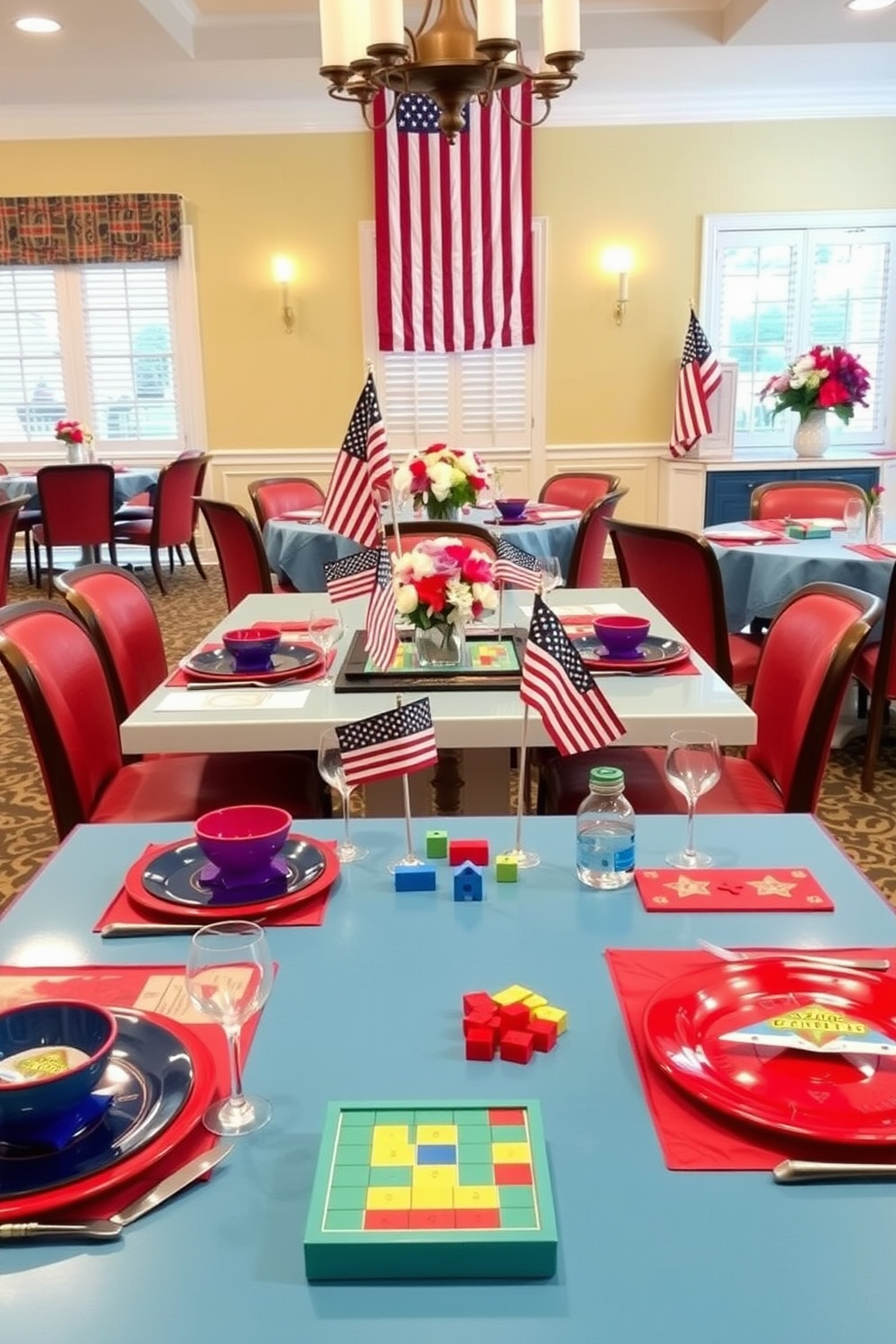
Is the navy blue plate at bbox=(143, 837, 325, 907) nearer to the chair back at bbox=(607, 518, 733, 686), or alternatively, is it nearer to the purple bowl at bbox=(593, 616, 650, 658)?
the purple bowl at bbox=(593, 616, 650, 658)

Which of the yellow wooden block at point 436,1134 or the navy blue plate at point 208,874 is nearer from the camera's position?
the yellow wooden block at point 436,1134

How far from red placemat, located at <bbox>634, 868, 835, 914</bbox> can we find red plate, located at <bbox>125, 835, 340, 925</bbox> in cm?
41

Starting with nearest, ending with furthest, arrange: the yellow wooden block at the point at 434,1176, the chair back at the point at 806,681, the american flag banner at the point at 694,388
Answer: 1. the yellow wooden block at the point at 434,1176
2. the chair back at the point at 806,681
3. the american flag banner at the point at 694,388

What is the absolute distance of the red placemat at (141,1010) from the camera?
2.85 feet

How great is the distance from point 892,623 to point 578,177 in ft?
17.4

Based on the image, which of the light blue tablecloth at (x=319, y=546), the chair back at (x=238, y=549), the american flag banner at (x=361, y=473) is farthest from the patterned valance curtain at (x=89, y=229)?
the american flag banner at (x=361, y=473)

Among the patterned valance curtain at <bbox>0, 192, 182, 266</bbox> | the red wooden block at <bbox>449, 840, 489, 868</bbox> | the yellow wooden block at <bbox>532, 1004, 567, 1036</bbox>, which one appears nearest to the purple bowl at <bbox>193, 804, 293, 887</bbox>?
the red wooden block at <bbox>449, 840, 489, 868</bbox>

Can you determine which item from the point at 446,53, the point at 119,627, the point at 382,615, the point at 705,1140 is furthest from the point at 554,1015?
the point at 446,53

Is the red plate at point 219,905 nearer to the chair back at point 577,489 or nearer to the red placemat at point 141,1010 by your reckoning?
the red placemat at point 141,1010

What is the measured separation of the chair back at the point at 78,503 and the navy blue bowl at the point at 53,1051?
Answer: 627 cm

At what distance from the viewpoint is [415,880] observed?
1442 mm

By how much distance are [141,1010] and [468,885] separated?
437 millimetres

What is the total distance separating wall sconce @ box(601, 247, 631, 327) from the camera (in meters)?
7.80

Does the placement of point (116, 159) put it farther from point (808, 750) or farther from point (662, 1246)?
point (662, 1246)
